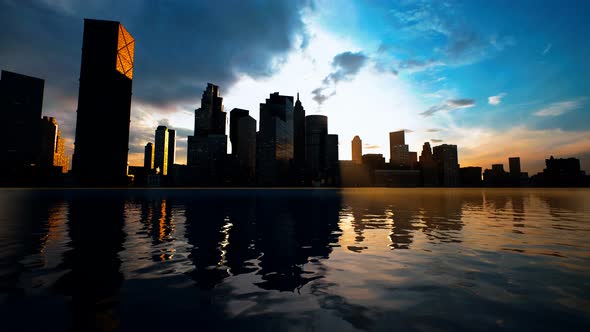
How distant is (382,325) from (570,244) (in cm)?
2241

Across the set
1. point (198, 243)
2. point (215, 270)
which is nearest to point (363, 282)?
point (215, 270)

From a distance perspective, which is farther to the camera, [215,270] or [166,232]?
[166,232]

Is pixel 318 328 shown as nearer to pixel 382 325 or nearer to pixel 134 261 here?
pixel 382 325

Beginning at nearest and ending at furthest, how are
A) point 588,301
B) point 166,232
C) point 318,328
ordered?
point 318,328 → point 588,301 → point 166,232

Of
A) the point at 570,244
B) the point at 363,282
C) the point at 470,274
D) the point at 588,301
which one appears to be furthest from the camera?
the point at 570,244

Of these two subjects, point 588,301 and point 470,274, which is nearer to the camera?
point 588,301

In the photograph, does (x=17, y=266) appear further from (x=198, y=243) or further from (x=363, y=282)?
(x=363, y=282)

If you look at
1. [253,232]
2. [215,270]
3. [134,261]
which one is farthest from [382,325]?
[253,232]

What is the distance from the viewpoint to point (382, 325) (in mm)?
8812

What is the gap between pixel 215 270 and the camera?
→ 49.0ft

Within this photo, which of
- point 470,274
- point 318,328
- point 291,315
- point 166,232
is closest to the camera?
point 318,328

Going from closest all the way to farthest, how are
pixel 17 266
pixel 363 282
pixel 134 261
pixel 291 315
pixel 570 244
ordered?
pixel 291 315 < pixel 363 282 < pixel 17 266 < pixel 134 261 < pixel 570 244

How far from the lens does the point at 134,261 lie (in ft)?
55.0

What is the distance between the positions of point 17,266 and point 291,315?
15520 mm
